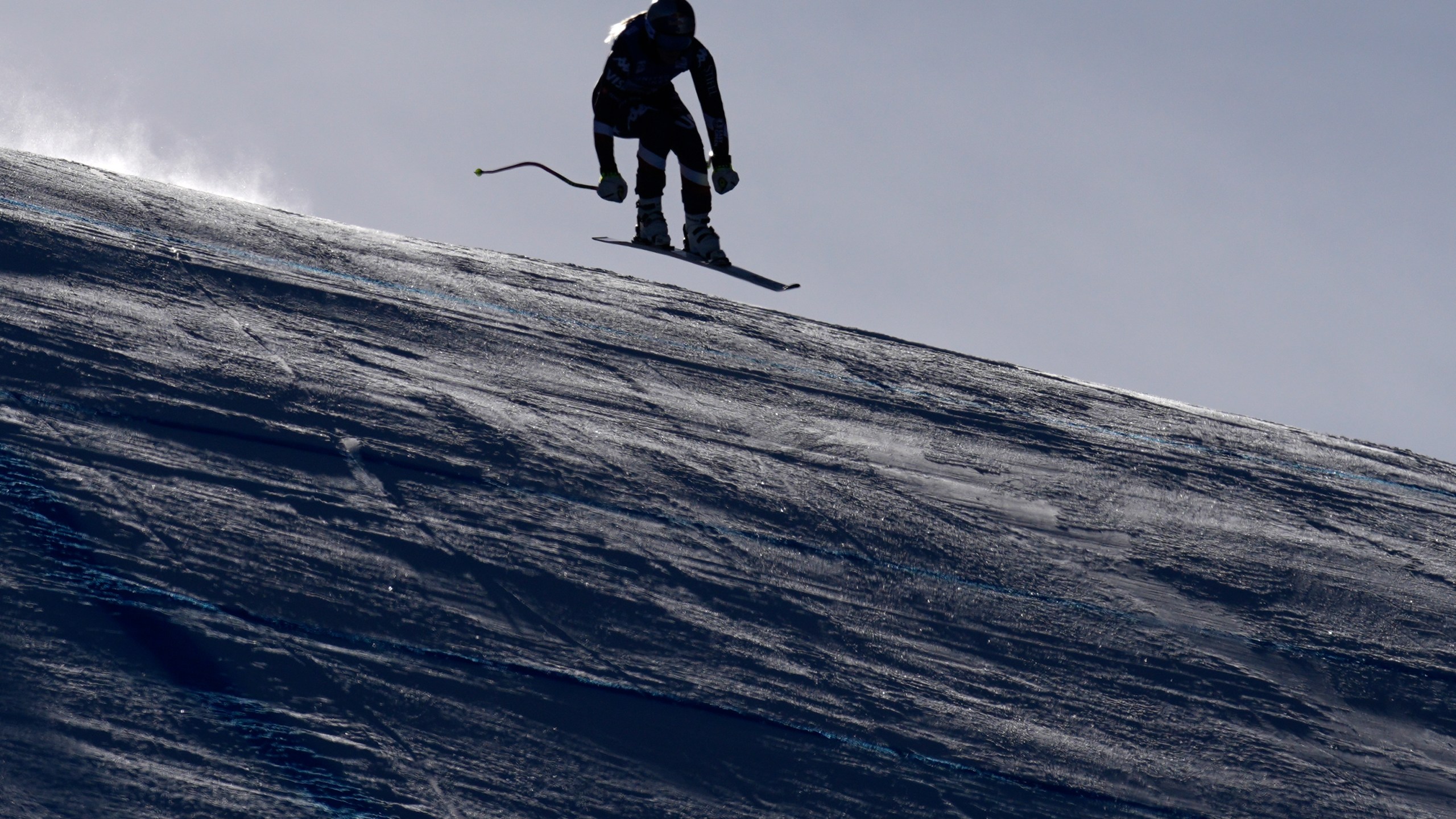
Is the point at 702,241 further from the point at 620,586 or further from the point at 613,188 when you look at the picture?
the point at 620,586

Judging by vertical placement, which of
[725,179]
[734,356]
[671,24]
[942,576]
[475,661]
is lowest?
[475,661]

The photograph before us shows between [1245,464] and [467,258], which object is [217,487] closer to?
[467,258]

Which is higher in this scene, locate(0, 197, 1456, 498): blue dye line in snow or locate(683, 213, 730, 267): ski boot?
locate(683, 213, 730, 267): ski boot

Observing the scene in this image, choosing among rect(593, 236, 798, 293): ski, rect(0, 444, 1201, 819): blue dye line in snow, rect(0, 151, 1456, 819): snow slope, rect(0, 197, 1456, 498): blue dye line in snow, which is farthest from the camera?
rect(593, 236, 798, 293): ski

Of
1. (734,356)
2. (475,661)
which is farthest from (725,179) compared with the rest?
(475,661)

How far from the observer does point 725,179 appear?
6426 mm

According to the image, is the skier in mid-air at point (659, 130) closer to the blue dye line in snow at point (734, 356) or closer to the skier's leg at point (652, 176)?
the skier's leg at point (652, 176)

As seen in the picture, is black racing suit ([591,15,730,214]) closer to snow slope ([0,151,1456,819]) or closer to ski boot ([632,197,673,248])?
ski boot ([632,197,673,248])

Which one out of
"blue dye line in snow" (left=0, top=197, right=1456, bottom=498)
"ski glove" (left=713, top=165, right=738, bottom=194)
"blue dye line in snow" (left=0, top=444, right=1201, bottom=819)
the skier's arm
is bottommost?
"blue dye line in snow" (left=0, top=444, right=1201, bottom=819)

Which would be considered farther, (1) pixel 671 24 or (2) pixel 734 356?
(1) pixel 671 24

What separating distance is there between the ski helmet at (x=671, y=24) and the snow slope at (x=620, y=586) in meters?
2.35

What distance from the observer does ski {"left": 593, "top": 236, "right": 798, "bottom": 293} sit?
19.6 feet

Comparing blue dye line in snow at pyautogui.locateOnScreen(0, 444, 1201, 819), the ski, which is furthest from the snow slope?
the ski

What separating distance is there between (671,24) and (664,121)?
1.77ft
